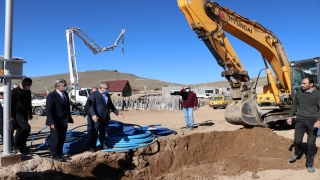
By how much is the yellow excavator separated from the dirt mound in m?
0.71

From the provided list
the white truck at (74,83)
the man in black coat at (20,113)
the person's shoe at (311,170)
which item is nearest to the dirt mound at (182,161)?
the person's shoe at (311,170)

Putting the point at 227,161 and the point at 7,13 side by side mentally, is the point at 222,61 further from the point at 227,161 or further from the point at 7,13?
the point at 7,13

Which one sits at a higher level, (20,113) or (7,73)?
(7,73)

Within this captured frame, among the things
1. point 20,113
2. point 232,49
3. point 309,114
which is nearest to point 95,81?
point 232,49

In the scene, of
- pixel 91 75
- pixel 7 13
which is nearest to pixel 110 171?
pixel 7 13

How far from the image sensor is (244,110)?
27.7 ft

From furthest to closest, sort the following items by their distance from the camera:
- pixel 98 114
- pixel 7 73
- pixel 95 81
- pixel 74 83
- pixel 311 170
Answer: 1. pixel 95 81
2. pixel 74 83
3. pixel 98 114
4. pixel 311 170
5. pixel 7 73

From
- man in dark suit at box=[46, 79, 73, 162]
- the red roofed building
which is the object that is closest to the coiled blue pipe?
man in dark suit at box=[46, 79, 73, 162]

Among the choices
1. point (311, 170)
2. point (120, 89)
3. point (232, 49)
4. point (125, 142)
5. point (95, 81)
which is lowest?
point (311, 170)

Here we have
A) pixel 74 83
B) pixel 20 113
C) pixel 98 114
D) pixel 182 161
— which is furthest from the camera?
pixel 74 83

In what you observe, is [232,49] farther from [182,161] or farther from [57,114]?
[57,114]

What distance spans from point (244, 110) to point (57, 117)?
5091 mm

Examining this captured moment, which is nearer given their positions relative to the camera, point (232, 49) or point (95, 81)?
point (232, 49)

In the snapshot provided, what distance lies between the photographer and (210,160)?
7.47 m
